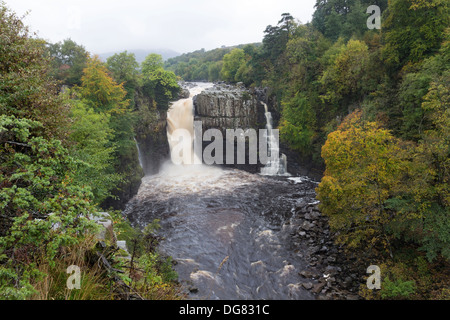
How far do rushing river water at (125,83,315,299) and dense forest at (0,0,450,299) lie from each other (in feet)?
7.77

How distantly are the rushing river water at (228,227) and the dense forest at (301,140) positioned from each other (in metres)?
2.37

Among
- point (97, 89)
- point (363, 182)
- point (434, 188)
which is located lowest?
point (363, 182)

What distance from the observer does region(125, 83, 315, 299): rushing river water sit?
1293 cm

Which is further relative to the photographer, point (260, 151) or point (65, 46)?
point (260, 151)

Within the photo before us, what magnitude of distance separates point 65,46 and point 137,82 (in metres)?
8.11

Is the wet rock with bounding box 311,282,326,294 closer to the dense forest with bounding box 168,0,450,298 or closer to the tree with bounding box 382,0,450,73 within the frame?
the dense forest with bounding box 168,0,450,298

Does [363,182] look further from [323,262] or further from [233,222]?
[233,222]

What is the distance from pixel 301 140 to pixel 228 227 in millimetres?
16290

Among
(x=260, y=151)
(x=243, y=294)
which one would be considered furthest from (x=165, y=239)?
(x=260, y=151)

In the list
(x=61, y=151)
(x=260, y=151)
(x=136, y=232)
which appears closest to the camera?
(x=61, y=151)

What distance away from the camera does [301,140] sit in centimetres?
2972

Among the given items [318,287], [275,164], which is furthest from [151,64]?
[318,287]
